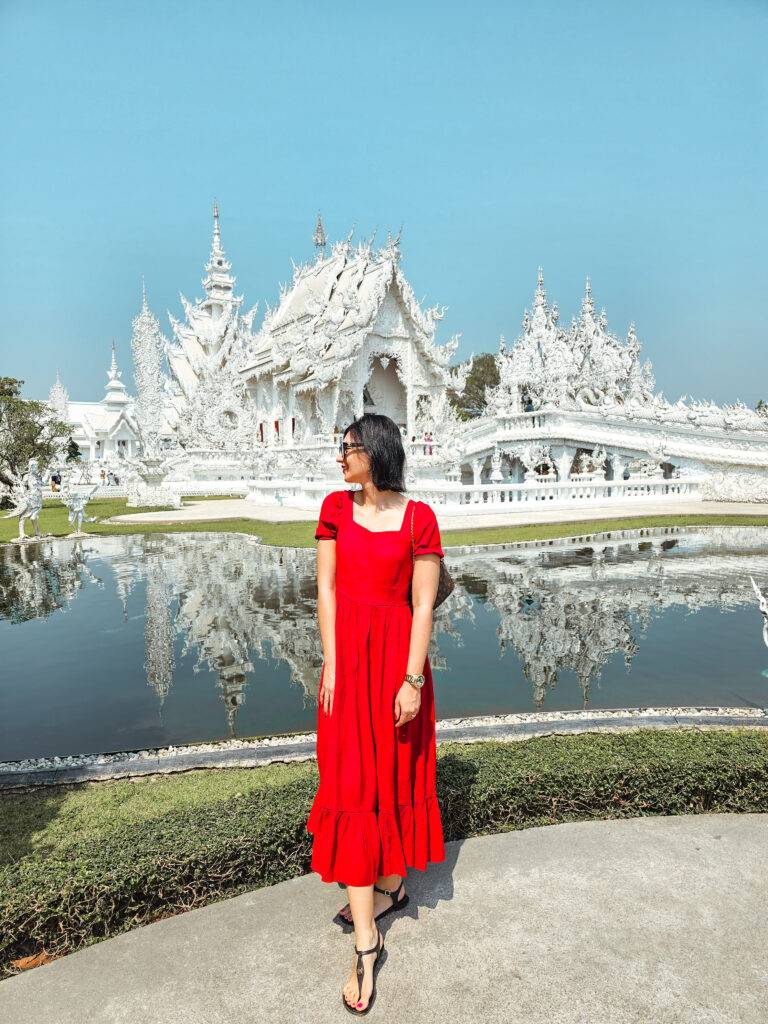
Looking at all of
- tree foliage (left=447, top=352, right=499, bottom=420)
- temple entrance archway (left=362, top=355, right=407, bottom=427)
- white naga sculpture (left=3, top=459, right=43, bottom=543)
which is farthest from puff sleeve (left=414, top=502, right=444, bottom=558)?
tree foliage (left=447, top=352, right=499, bottom=420)

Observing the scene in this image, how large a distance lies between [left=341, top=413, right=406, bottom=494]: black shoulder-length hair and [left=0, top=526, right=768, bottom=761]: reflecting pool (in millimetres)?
2659

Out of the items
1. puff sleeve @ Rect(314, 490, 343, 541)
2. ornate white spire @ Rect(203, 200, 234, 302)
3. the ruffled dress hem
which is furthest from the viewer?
ornate white spire @ Rect(203, 200, 234, 302)

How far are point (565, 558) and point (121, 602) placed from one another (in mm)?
6924

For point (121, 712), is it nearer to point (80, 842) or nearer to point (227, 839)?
point (80, 842)

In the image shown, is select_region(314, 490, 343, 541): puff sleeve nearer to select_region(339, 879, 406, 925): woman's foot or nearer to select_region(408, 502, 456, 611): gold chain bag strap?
select_region(408, 502, 456, 611): gold chain bag strap

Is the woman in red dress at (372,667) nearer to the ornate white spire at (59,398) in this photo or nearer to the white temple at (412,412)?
the white temple at (412,412)

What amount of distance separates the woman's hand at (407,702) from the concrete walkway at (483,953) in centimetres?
82

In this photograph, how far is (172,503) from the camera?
2261 centimetres

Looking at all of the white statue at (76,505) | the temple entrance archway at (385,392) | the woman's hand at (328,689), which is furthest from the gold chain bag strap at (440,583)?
the temple entrance archway at (385,392)

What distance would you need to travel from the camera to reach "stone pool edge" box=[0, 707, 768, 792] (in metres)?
3.66

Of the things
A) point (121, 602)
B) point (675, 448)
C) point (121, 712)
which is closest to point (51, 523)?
point (121, 602)

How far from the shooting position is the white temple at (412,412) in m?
22.5

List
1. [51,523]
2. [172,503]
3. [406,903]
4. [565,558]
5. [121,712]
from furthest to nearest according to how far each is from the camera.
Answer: [172,503]
[51,523]
[565,558]
[121,712]
[406,903]

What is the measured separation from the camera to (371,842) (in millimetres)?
2260
